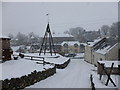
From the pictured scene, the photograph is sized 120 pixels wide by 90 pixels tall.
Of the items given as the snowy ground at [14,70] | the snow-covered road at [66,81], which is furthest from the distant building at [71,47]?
the snowy ground at [14,70]

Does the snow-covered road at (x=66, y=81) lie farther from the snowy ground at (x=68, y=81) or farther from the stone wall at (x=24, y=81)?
the stone wall at (x=24, y=81)

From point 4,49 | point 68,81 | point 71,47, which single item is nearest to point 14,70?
point 68,81

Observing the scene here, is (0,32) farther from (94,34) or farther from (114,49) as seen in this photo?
(94,34)

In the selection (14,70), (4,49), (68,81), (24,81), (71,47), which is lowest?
(68,81)

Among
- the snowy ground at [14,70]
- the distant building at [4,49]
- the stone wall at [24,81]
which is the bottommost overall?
the stone wall at [24,81]

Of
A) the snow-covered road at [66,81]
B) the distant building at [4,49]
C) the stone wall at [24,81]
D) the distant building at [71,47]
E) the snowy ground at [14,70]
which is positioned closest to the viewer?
the stone wall at [24,81]

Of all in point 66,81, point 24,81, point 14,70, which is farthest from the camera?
point 14,70

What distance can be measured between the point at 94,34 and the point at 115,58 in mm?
82124

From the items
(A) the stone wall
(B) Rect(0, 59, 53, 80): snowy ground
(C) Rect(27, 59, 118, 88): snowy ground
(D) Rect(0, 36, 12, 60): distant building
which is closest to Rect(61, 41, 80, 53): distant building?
(D) Rect(0, 36, 12, 60): distant building

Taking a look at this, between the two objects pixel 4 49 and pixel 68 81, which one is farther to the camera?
Result: pixel 4 49

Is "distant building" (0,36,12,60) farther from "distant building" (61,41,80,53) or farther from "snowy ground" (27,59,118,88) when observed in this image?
"distant building" (61,41,80,53)

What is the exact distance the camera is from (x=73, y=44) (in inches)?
3393

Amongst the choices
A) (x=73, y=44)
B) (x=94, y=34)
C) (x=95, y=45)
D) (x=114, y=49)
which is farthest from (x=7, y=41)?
(x=94, y=34)

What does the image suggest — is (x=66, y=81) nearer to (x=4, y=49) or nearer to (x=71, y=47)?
(x=4, y=49)
